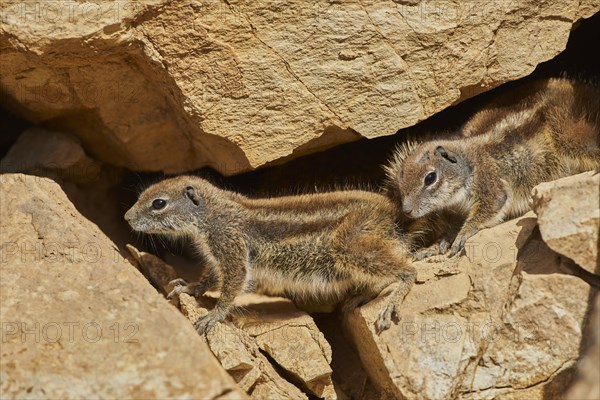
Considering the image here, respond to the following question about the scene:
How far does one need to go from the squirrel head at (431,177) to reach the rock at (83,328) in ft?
9.24

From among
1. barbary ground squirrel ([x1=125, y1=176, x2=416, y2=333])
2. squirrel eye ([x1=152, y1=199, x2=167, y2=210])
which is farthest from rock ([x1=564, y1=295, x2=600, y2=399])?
squirrel eye ([x1=152, y1=199, x2=167, y2=210])

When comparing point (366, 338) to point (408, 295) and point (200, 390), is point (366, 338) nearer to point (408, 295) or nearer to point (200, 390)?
point (408, 295)

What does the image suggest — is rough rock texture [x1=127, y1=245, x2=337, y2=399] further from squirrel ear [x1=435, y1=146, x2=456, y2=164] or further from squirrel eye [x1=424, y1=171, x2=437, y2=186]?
squirrel ear [x1=435, y1=146, x2=456, y2=164]

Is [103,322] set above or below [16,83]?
below

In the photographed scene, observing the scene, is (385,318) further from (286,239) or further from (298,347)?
(286,239)

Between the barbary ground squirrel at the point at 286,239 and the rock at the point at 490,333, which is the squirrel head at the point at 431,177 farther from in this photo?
the rock at the point at 490,333

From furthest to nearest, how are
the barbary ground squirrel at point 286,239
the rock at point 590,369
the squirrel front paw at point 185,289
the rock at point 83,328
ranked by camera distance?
1. the squirrel front paw at point 185,289
2. the barbary ground squirrel at point 286,239
3. the rock at point 590,369
4. the rock at point 83,328

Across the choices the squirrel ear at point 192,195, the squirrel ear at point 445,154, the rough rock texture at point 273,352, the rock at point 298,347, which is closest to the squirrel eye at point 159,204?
the squirrel ear at point 192,195

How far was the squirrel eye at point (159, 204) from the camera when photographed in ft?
26.0

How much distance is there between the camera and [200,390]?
5.33 metres

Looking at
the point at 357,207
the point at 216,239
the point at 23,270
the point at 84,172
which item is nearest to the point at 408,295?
the point at 357,207

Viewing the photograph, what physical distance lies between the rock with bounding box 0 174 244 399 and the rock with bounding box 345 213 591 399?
1.63 meters

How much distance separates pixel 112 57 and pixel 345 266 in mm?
3011

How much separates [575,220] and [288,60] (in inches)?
118
